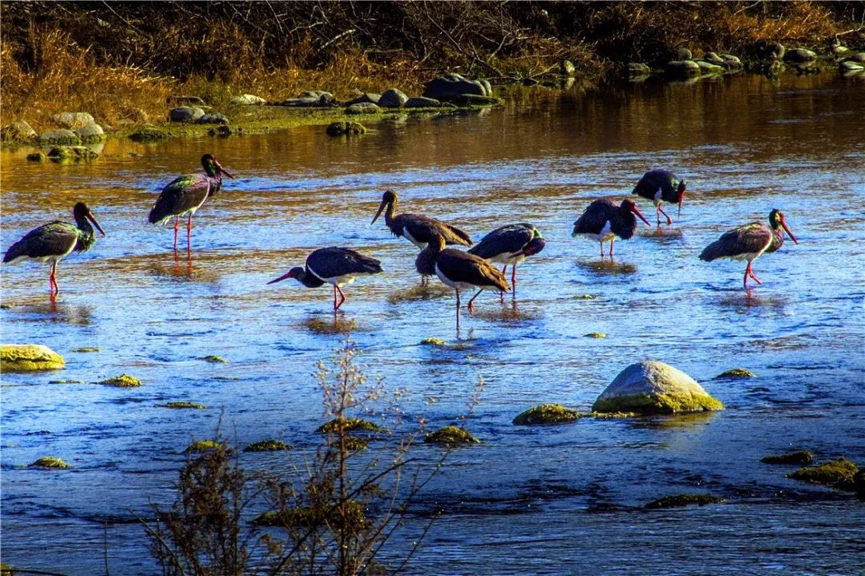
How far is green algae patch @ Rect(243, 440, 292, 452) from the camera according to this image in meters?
7.84

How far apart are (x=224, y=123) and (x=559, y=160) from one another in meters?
9.02

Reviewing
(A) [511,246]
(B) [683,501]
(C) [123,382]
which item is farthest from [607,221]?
(B) [683,501]

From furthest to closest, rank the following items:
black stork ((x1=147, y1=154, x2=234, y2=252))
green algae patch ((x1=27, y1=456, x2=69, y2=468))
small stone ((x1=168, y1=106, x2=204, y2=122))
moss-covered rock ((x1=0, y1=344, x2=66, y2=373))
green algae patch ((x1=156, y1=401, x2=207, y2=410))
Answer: small stone ((x1=168, y1=106, x2=204, y2=122)) < black stork ((x1=147, y1=154, x2=234, y2=252)) < moss-covered rock ((x1=0, y1=344, x2=66, y2=373)) < green algae patch ((x1=156, y1=401, x2=207, y2=410)) < green algae patch ((x1=27, y1=456, x2=69, y2=468))

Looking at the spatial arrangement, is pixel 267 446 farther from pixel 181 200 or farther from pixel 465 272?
pixel 181 200

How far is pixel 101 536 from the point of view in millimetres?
6523

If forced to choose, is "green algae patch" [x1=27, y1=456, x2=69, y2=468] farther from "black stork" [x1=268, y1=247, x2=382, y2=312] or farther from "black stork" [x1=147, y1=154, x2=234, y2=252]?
"black stork" [x1=147, y1=154, x2=234, y2=252]

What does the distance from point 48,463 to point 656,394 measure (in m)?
3.66

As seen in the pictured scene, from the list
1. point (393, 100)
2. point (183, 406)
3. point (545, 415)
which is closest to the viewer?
point (545, 415)

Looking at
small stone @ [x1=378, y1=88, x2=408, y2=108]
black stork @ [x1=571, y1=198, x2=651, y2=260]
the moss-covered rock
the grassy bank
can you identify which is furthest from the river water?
small stone @ [x1=378, y1=88, x2=408, y2=108]

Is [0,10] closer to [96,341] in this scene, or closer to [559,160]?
[559,160]

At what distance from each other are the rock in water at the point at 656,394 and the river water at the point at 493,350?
156 millimetres

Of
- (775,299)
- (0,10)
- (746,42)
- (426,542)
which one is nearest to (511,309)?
(775,299)

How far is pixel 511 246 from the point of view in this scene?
1252 centimetres

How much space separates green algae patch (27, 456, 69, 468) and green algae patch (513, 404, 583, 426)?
8.88 feet
